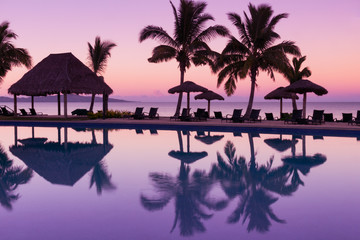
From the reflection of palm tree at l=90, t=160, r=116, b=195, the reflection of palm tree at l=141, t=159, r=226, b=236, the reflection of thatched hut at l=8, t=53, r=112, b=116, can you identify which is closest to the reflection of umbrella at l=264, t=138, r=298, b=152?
the reflection of palm tree at l=141, t=159, r=226, b=236

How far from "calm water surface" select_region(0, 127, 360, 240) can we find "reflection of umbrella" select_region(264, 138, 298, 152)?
72mm

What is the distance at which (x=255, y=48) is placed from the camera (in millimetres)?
19016

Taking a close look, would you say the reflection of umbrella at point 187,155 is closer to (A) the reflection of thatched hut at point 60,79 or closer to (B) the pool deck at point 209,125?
(B) the pool deck at point 209,125

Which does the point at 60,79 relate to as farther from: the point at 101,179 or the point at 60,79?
the point at 101,179

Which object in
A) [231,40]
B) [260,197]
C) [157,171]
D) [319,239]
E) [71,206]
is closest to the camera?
[319,239]

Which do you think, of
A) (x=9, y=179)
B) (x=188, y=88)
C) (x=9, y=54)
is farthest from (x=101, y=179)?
(x=9, y=54)

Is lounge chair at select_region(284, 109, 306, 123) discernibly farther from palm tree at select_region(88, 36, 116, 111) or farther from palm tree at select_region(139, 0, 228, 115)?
palm tree at select_region(88, 36, 116, 111)

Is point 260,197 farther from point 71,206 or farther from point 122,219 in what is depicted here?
point 71,206

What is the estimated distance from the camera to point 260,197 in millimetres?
5867

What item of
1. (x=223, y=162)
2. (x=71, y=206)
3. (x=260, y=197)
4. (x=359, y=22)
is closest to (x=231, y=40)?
(x=359, y=22)

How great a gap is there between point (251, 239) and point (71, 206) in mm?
2930

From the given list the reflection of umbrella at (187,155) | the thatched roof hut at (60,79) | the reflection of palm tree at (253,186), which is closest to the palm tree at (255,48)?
the thatched roof hut at (60,79)

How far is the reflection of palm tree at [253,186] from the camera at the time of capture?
4766 millimetres

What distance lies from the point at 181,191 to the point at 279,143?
7140 millimetres
